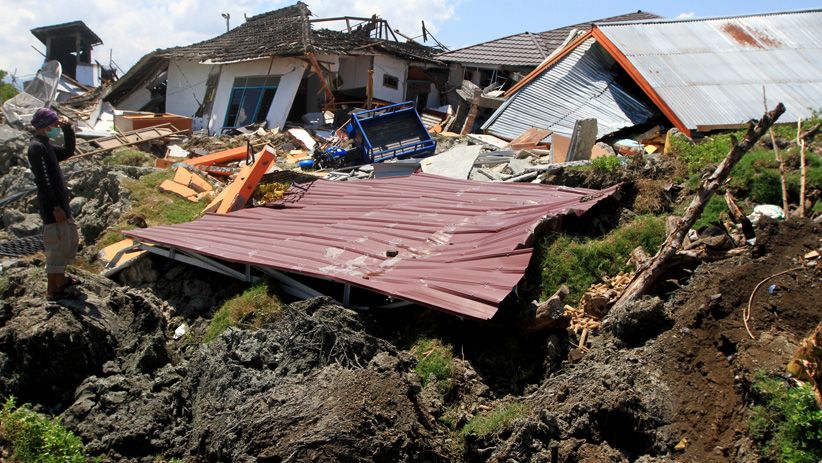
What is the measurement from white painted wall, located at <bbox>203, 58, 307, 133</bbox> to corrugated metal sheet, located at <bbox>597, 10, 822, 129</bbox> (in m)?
8.90

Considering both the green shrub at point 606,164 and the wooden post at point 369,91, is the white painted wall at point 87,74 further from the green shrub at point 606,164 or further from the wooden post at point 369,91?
the green shrub at point 606,164

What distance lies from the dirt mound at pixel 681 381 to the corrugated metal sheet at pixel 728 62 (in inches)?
305

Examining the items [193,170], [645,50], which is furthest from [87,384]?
[645,50]

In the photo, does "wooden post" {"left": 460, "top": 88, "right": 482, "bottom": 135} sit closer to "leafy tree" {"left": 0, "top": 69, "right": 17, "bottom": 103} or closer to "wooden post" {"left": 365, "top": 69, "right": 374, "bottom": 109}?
"wooden post" {"left": 365, "top": 69, "right": 374, "bottom": 109}

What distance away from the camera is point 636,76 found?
1505 centimetres

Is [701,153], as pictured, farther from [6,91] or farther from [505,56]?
[6,91]

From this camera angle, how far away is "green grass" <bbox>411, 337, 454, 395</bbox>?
6504 mm

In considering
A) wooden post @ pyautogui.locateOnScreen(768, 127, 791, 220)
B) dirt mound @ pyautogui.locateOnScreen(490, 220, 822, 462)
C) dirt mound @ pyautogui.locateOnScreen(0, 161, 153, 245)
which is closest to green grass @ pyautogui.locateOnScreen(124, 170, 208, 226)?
dirt mound @ pyautogui.locateOnScreen(0, 161, 153, 245)

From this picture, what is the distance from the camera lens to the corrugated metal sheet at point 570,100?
1573cm

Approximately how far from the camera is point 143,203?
13.2m

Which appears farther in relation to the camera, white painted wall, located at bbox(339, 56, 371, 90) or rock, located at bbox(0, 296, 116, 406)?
white painted wall, located at bbox(339, 56, 371, 90)

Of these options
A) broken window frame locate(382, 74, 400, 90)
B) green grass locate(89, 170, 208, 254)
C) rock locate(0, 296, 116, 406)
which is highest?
broken window frame locate(382, 74, 400, 90)

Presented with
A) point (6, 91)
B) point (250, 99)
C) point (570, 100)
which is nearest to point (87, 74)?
point (6, 91)

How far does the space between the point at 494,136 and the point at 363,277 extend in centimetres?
1042
